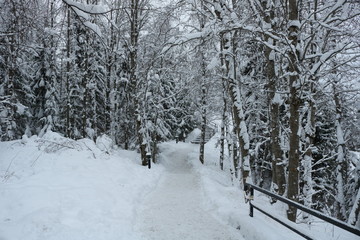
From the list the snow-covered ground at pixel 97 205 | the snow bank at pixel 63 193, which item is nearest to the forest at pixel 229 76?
the snow-covered ground at pixel 97 205

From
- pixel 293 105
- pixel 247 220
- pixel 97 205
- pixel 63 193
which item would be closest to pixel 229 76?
pixel 293 105

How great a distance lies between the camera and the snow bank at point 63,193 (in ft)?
17.1

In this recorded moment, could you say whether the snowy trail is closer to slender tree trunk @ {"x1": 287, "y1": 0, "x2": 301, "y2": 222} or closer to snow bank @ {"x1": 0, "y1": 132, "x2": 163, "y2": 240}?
snow bank @ {"x1": 0, "y1": 132, "x2": 163, "y2": 240}

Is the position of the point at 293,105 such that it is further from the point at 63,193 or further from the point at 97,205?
the point at 63,193

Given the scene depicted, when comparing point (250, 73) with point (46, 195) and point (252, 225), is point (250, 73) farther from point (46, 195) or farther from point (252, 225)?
point (46, 195)

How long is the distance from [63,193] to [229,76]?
Answer: 7580 mm

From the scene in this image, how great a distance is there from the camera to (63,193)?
690cm

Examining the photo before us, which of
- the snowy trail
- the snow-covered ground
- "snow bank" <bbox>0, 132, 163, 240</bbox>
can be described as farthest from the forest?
"snow bank" <bbox>0, 132, 163, 240</bbox>

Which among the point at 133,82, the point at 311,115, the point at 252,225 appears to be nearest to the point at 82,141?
the point at 133,82

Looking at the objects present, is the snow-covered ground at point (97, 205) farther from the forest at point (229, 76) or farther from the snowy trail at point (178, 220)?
the forest at point (229, 76)

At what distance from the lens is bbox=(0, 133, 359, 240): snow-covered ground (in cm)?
533

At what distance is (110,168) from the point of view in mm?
11570

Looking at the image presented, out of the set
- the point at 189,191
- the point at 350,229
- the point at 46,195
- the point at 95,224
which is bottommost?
the point at 189,191

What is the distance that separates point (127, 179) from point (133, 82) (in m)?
7.60
